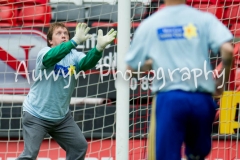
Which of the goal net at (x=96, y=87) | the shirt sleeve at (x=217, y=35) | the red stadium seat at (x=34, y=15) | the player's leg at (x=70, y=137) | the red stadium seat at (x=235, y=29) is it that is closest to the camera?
the shirt sleeve at (x=217, y=35)

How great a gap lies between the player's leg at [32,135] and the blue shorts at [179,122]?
5.13 feet

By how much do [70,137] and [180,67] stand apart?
1756mm

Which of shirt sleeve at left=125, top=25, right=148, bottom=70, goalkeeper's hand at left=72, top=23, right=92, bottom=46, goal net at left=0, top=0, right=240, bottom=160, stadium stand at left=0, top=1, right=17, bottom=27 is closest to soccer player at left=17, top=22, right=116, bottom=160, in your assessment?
goalkeeper's hand at left=72, top=23, right=92, bottom=46

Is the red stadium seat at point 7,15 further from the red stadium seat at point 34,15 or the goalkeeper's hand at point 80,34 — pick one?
the goalkeeper's hand at point 80,34

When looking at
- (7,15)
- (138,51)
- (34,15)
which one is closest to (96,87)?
(34,15)

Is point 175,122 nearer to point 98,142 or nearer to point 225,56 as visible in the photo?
point 225,56

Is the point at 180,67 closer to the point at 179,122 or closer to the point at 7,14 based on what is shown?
the point at 179,122

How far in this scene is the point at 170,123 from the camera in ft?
10.1

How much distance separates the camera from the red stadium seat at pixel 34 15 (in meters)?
6.08

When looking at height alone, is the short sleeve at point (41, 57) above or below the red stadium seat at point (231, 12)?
below

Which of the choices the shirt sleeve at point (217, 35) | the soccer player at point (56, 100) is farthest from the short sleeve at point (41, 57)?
the shirt sleeve at point (217, 35)

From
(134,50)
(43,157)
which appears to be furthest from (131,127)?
(134,50)

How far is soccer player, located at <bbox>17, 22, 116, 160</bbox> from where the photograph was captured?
458 centimetres

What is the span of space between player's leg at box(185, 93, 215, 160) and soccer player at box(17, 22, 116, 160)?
1.49m
